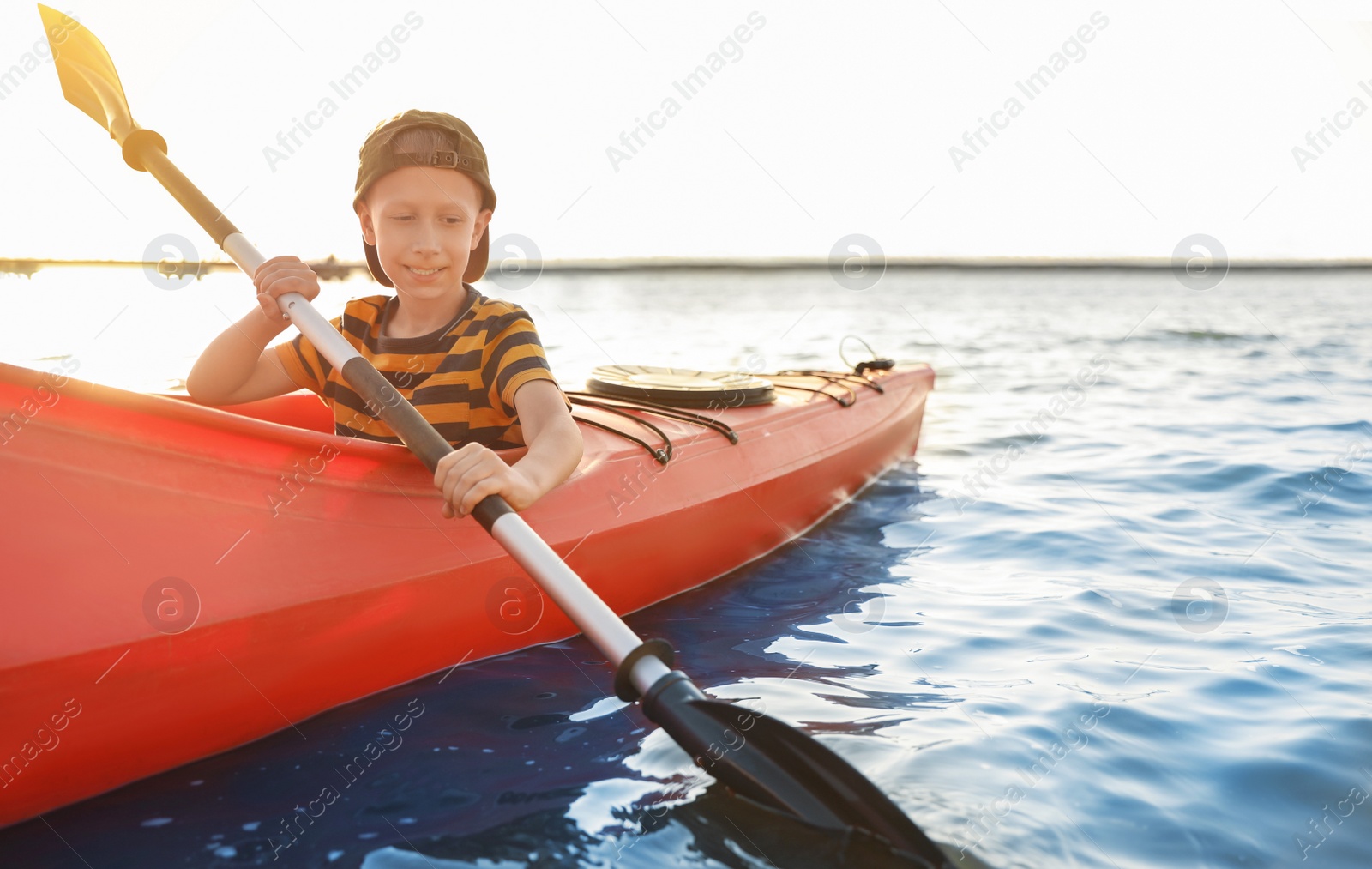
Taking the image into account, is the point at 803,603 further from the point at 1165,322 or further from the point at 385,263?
the point at 1165,322

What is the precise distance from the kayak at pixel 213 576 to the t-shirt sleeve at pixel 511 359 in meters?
0.18

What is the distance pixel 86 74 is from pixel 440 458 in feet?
5.78

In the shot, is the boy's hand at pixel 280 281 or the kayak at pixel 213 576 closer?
the kayak at pixel 213 576

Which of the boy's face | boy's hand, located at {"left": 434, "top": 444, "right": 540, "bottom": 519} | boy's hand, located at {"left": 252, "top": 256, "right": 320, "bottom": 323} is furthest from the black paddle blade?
boy's hand, located at {"left": 252, "top": 256, "right": 320, "bottom": 323}

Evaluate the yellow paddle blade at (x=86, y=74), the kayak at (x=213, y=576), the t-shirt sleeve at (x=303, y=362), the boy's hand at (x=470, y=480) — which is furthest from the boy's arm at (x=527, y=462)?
the yellow paddle blade at (x=86, y=74)

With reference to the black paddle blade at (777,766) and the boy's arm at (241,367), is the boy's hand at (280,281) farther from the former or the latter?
the black paddle blade at (777,766)

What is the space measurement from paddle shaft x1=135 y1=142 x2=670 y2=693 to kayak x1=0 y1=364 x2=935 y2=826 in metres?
0.19

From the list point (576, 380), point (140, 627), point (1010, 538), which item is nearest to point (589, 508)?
point (140, 627)

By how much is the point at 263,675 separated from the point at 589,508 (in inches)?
38.7

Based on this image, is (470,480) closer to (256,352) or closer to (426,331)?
(426,331)

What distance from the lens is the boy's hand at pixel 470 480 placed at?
1.83 metres

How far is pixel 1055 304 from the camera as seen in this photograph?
21.2m

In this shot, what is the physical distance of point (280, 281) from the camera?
215cm

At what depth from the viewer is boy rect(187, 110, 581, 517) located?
2162mm
